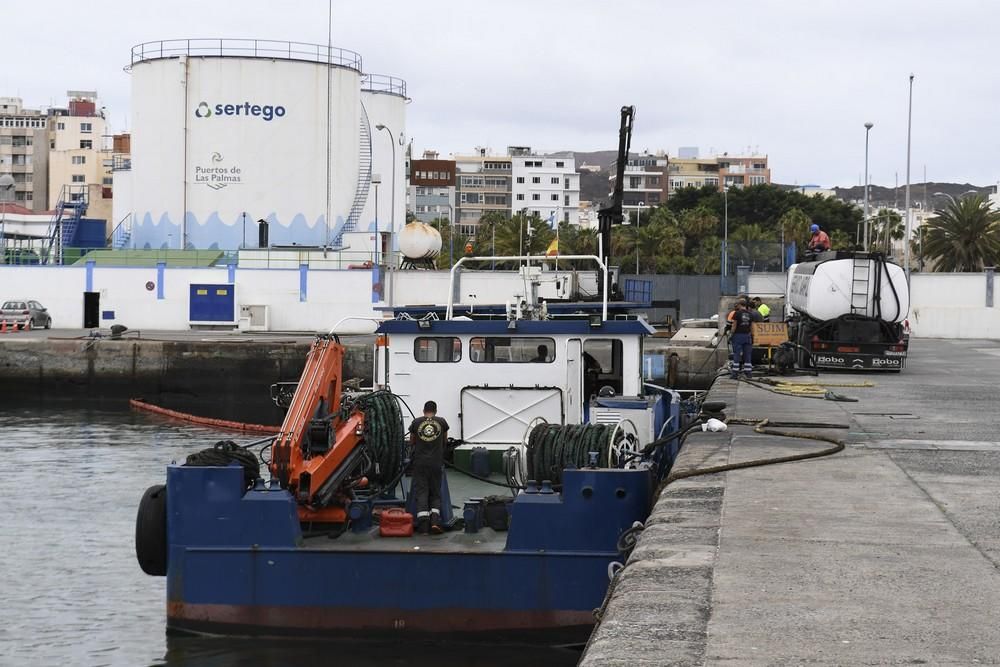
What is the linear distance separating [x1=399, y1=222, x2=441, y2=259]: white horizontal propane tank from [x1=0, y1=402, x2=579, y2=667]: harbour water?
86.0ft

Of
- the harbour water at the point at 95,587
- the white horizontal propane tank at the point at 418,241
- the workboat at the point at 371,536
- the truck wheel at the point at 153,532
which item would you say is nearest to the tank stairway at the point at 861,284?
the workboat at the point at 371,536

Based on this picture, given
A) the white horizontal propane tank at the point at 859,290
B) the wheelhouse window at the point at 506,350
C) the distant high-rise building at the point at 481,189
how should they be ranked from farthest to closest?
the distant high-rise building at the point at 481,189 < the white horizontal propane tank at the point at 859,290 < the wheelhouse window at the point at 506,350

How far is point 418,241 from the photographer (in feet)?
177

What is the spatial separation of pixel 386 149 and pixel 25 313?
2688cm

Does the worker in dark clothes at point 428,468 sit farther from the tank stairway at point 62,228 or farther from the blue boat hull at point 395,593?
the tank stairway at point 62,228

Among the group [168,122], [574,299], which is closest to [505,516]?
[574,299]

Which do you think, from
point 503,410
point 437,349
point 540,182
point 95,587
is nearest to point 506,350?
point 503,410

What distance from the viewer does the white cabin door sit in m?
15.2

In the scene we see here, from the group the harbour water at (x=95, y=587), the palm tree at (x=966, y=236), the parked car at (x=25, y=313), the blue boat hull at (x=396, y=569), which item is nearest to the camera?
the blue boat hull at (x=396, y=569)

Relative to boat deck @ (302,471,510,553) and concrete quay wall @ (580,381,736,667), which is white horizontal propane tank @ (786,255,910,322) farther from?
boat deck @ (302,471,510,553)

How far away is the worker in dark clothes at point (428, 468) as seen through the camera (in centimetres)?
1253

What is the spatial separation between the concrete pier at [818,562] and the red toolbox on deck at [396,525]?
102 inches

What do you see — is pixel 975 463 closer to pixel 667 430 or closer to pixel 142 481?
pixel 667 430

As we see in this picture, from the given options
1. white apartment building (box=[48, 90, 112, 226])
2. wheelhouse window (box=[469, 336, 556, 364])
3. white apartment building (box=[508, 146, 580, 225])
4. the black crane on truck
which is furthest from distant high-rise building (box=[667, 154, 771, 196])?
wheelhouse window (box=[469, 336, 556, 364])
